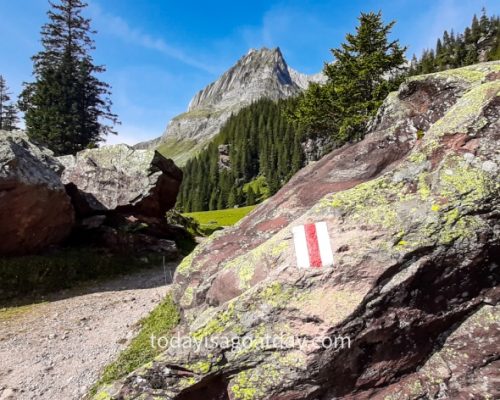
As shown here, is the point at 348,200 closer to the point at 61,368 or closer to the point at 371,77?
the point at 61,368

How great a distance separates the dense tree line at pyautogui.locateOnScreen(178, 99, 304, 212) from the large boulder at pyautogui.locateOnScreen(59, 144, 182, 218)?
9793cm

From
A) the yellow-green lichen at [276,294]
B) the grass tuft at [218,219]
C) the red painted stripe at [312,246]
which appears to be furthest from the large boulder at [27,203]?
the grass tuft at [218,219]

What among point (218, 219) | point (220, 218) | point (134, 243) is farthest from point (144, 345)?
point (220, 218)

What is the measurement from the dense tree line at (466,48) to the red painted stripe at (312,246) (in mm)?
137118

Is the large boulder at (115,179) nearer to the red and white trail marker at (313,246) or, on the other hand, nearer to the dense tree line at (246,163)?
the red and white trail marker at (313,246)

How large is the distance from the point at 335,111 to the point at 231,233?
2869 centimetres

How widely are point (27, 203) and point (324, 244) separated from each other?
46.7ft

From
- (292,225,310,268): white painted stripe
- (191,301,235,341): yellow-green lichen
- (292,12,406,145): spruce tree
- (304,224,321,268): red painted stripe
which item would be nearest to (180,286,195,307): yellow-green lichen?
(191,301,235,341): yellow-green lichen

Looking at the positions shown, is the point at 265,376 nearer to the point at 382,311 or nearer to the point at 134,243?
the point at 382,311

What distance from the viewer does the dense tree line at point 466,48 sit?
126625 millimetres

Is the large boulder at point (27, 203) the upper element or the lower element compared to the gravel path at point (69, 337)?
upper

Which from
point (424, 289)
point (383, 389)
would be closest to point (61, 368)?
point (383, 389)

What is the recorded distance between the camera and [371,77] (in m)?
33.3

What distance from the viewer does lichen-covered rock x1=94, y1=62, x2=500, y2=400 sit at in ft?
16.4
